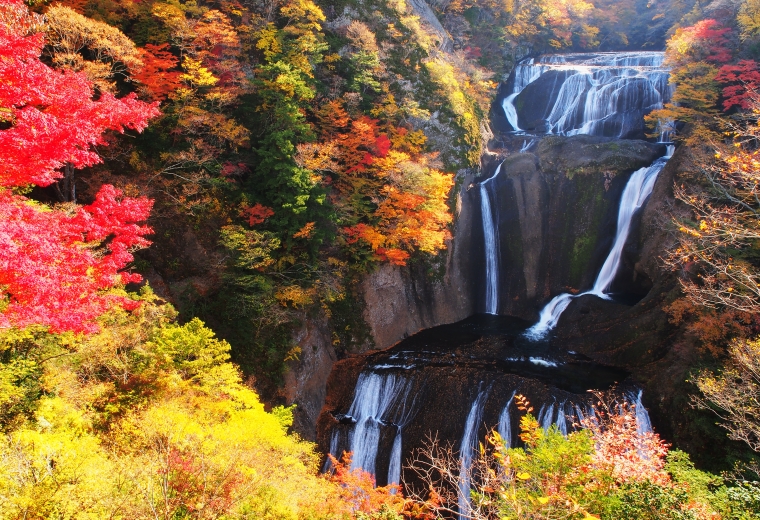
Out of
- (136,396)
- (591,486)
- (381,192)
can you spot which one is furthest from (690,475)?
(381,192)

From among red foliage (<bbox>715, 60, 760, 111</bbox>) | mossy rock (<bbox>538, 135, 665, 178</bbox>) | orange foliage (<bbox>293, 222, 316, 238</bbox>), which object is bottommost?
orange foliage (<bbox>293, 222, 316, 238</bbox>)

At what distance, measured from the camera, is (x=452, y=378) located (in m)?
16.5

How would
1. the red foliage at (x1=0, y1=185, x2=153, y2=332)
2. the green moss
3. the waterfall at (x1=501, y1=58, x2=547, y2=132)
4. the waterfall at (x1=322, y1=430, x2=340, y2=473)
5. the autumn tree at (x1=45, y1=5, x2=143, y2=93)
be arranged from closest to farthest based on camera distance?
1. the red foliage at (x1=0, y1=185, x2=153, y2=332)
2. the autumn tree at (x1=45, y1=5, x2=143, y2=93)
3. the waterfall at (x1=322, y1=430, x2=340, y2=473)
4. the green moss
5. the waterfall at (x1=501, y1=58, x2=547, y2=132)

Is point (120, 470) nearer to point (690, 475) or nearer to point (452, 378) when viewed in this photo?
point (690, 475)

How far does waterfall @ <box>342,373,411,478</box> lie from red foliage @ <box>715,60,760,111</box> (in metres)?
20.6

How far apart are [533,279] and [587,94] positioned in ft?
44.3

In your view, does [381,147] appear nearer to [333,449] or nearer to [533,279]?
[533,279]

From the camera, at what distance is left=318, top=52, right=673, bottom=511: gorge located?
50.9ft

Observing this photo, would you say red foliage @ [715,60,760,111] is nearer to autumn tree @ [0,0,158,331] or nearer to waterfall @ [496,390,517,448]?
waterfall @ [496,390,517,448]

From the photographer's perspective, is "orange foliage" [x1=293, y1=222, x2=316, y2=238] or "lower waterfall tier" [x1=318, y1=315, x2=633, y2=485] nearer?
"lower waterfall tier" [x1=318, y1=315, x2=633, y2=485]

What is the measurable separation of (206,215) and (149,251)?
91.8 inches

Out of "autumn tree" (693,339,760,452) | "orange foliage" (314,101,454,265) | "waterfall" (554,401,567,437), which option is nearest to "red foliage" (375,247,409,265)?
"orange foliage" (314,101,454,265)

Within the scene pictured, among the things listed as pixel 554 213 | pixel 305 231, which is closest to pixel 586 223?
pixel 554 213

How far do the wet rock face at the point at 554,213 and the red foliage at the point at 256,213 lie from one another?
1285 centimetres
